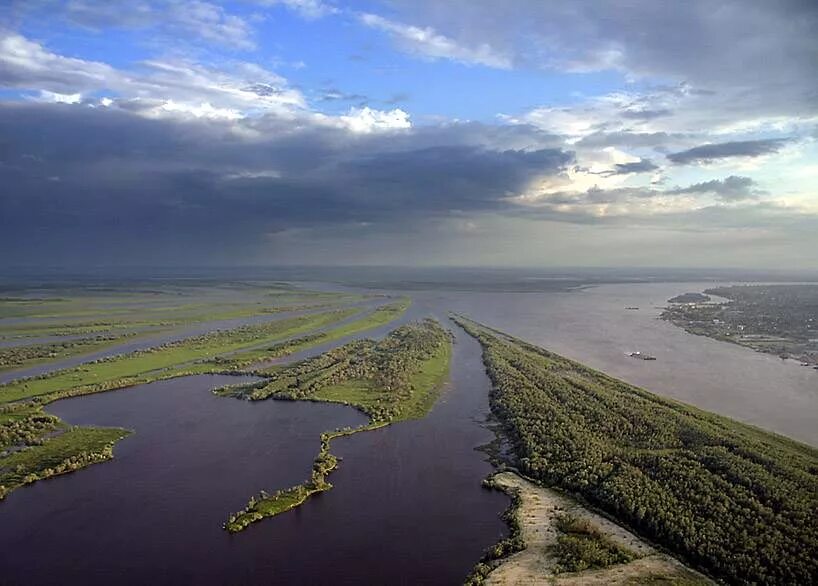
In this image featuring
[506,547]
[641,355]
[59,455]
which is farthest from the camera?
[641,355]

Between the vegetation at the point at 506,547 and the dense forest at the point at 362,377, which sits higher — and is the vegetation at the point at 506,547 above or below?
below

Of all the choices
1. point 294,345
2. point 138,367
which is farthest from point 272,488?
point 294,345

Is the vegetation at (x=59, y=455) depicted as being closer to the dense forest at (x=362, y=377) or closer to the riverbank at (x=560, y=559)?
the dense forest at (x=362, y=377)

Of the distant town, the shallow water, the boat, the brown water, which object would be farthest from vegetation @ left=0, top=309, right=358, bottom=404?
the distant town

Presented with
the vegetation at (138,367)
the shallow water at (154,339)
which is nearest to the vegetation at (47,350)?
the shallow water at (154,339)

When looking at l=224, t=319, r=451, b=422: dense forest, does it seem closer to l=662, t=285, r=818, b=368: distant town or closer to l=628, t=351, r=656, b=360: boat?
l=628, t=351, r=656, b=360: boat

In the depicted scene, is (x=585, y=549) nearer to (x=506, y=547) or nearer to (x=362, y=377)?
(x=506, y=547)

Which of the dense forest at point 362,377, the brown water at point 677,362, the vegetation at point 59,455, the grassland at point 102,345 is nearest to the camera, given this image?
the vegetation at point 59,455
